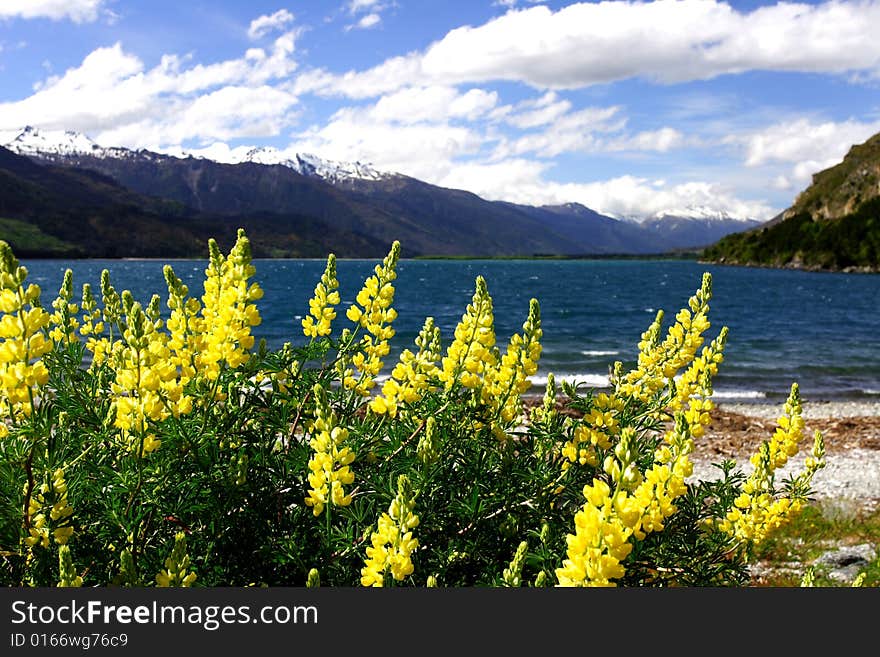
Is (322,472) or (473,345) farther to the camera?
(473,345)

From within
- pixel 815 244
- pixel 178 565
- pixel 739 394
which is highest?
pixel 815 244

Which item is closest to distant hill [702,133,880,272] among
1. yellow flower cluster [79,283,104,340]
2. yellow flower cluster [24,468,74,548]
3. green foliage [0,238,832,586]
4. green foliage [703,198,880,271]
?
green foliage [703,198,880,271]

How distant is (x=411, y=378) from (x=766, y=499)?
2.58 metres

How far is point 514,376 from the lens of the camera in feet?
15.8

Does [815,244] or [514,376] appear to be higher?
[815,244]

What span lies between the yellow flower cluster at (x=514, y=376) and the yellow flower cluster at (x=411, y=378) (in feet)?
1.39

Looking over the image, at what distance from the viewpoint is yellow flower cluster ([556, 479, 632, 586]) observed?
8.64 feet

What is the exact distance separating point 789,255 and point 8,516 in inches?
6935

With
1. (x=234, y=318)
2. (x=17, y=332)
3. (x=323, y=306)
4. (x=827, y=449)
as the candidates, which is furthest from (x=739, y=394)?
(x=17, y=332)

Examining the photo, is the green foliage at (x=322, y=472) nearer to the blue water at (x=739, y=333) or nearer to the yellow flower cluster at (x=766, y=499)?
the yellow flower cluster at (x=766, y=499)

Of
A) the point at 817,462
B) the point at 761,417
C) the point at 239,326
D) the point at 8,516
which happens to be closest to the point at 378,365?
the point at 239,326

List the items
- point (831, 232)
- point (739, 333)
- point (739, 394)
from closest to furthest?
point (739, 394) → point (739, 333) → point (831, 232)

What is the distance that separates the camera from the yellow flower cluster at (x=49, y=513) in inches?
136

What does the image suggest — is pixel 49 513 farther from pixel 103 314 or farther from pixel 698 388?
pixel 698 388
